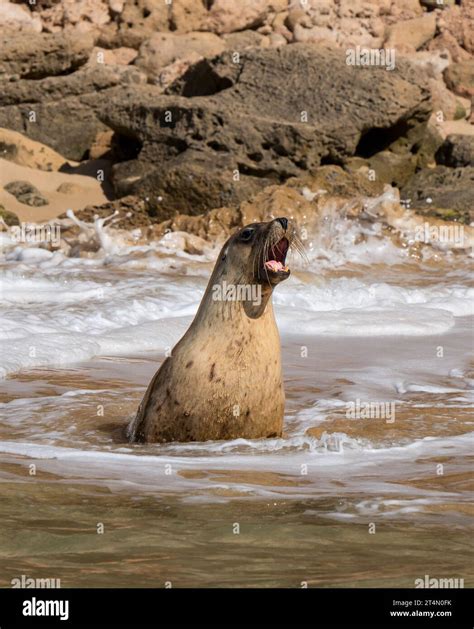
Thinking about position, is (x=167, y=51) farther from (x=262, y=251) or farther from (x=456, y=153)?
(x=262, y=251)

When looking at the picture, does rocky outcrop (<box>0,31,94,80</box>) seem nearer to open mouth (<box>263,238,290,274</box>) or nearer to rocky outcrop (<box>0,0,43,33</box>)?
rocky outcrop (<box>0,0,43,33</box>)

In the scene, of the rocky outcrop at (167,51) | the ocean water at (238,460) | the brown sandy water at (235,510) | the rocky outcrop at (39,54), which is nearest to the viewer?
the brown sandy water at (235,510)

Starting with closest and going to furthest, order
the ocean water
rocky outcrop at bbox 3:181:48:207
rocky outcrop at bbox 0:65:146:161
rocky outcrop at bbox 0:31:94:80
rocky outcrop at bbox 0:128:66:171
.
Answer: the ocean water, rocky outcrop at bbox 3:181:48:207, rocky outcrop at bbox 0:128:66:171, rocky outcrop at bbox 0:65:146:161, rocky outcrop at bbox 0:31:94:80

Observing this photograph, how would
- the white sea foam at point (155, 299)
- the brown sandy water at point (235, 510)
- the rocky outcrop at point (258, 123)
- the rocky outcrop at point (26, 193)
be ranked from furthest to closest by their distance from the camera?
the rocky outcrop at point (26, 193)
the rocky outcrop at point (258, 123)
the white sea foam at point (155, 299)
the brown sandy water at point (235, 510)

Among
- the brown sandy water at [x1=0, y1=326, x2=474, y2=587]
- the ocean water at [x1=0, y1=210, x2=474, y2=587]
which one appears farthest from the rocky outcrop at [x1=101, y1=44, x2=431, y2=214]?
the brown sandy water at [x1=0, y1=326, x2=474, y2=587]

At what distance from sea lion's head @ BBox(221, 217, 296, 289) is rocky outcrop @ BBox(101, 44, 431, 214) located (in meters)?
10.9

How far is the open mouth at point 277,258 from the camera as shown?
16.3 feet

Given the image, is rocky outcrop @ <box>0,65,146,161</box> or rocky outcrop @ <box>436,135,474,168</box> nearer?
rocky outcrop @ <box>436,135,474,168</box>

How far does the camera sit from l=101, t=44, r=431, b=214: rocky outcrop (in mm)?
16266

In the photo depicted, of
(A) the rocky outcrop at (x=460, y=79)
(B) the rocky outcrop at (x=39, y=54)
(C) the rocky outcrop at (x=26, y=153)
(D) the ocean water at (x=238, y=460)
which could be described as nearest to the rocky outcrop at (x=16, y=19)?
(B) the rocky outcrop at (x=39, y=54)

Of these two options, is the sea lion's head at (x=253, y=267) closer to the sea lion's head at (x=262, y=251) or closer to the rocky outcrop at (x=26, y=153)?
the sea lion's head at (x=262, y=251)

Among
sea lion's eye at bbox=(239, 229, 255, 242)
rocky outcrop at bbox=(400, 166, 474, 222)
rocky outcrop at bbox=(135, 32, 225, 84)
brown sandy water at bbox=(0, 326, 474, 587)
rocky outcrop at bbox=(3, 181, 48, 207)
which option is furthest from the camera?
rocky outcrop at bbox=(135, 32, 225, 84)

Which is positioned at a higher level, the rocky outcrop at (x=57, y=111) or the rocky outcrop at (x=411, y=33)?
the rocky outcrop at (x=411, y=33)
